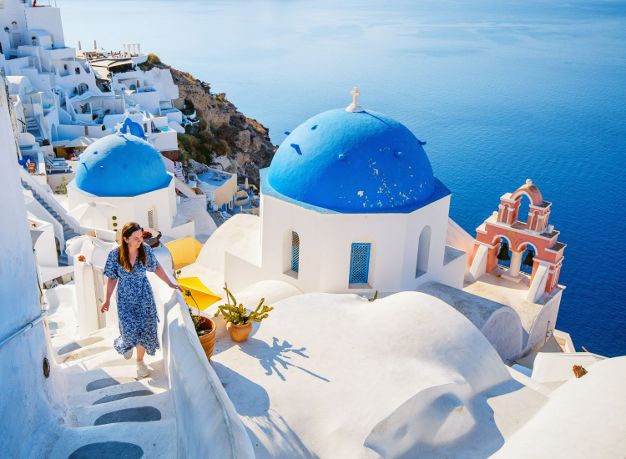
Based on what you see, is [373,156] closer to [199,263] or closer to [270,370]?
[270,370]

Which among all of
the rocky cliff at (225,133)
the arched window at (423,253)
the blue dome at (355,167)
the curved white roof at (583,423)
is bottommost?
the rocky cliff at (225,133)

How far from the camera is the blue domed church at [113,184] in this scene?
635 inches

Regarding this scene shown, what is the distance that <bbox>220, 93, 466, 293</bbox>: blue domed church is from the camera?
35.0 ft

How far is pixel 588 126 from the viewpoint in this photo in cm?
5269

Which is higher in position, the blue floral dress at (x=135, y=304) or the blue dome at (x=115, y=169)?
the blue floral dress at (x=135, y=304)

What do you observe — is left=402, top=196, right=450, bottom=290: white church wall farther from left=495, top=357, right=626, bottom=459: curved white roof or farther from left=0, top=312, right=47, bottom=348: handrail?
left=0, top=312, right=47, bottom=348: handrail

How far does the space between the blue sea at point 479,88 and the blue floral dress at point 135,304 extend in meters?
21.3

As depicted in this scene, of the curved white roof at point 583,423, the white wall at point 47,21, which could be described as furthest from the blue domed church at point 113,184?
the white wall at point 47,21

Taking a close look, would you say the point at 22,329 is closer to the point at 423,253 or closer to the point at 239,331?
the point at 239,331

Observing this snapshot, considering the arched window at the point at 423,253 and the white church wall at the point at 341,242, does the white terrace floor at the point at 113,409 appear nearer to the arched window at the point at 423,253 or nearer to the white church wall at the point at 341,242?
the white church wall at the point at 341,242

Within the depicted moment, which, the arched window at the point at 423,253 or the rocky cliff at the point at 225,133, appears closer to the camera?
the arched window at the point at 423,253

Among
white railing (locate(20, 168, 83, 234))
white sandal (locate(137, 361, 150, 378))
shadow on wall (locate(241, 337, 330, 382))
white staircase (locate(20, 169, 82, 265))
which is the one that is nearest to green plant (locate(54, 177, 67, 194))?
white railing (locate(20, 168, 83, 234))

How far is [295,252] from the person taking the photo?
1155 centimetres

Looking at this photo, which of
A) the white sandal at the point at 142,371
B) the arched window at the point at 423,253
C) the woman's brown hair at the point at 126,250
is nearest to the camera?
the woman's brown hair at the point at 126,250
